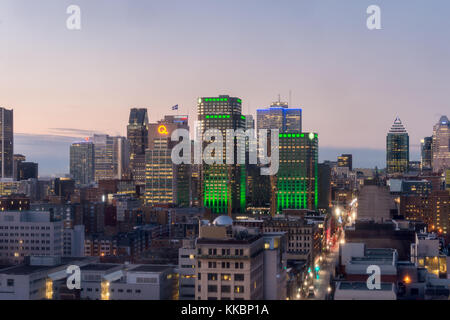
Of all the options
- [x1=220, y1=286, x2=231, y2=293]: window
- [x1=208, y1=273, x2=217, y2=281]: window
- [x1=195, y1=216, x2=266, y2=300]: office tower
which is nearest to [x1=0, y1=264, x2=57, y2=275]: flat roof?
[x1=195, y1=216, x2=266, y2=300]: office tower

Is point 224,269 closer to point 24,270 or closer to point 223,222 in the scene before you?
point 223,222

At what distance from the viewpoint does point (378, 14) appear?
34.2m

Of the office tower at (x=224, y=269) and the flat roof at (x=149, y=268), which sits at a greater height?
the office tower at (x=224, y=269)

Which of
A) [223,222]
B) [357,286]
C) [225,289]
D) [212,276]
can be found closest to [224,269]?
[212,276]

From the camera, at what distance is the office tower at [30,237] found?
296ft

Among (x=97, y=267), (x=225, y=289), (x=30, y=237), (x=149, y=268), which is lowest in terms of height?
(x=97, y=267)

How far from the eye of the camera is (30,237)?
91250 millimetres

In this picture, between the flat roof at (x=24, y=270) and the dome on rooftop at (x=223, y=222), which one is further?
the flat roof at (x=24, y=270)

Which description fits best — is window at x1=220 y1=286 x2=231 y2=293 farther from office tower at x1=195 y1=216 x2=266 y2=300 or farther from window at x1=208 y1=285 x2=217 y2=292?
window at x1=208 y1=285 x2=217 y2=292

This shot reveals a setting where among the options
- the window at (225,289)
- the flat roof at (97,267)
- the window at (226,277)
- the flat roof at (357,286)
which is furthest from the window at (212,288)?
the flat roof at (97,267)

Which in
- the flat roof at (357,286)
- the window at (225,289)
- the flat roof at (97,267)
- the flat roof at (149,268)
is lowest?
the flat roof at (97,267)

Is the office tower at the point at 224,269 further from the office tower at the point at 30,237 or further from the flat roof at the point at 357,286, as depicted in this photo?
the office tower at the point at 30,237
